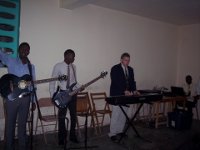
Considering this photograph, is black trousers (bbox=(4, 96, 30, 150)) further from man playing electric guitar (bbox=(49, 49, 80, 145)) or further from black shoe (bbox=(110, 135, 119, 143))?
black shoe (bbox=(110, 135, 119, 143))

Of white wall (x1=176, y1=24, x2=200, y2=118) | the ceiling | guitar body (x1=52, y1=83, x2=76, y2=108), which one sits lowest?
guitar body (x1=52, y1=83, x2=76, y2=108)

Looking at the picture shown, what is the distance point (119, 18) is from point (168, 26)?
2128 millimetres

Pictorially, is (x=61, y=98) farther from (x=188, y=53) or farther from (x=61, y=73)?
(x=188, y=53)

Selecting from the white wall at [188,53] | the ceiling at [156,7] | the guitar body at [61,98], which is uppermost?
the ceiling at [156,7]

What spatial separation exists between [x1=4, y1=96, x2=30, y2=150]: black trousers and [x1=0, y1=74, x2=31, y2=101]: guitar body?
11 centimetres

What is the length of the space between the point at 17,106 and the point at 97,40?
2.76m

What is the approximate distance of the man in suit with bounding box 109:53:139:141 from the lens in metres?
4.54

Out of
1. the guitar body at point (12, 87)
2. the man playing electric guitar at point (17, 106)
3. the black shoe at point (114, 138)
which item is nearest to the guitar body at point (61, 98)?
the man playing electric guitar at point (17, 106)

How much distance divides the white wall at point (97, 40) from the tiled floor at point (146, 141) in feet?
3.16

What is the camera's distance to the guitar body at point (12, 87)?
3.29 metres

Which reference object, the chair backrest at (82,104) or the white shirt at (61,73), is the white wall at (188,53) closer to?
the chair backrest at (82,104)

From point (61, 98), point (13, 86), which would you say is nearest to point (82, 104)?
point (61, 98)

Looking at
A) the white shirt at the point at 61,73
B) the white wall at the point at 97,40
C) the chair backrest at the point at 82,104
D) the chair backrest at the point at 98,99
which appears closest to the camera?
the white shirt at the point at 61,73

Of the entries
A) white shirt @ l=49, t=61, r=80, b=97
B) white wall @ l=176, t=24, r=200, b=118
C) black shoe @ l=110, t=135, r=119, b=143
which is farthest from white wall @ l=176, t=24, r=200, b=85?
white shirt @ l=49, t=61, r=80, b=97
